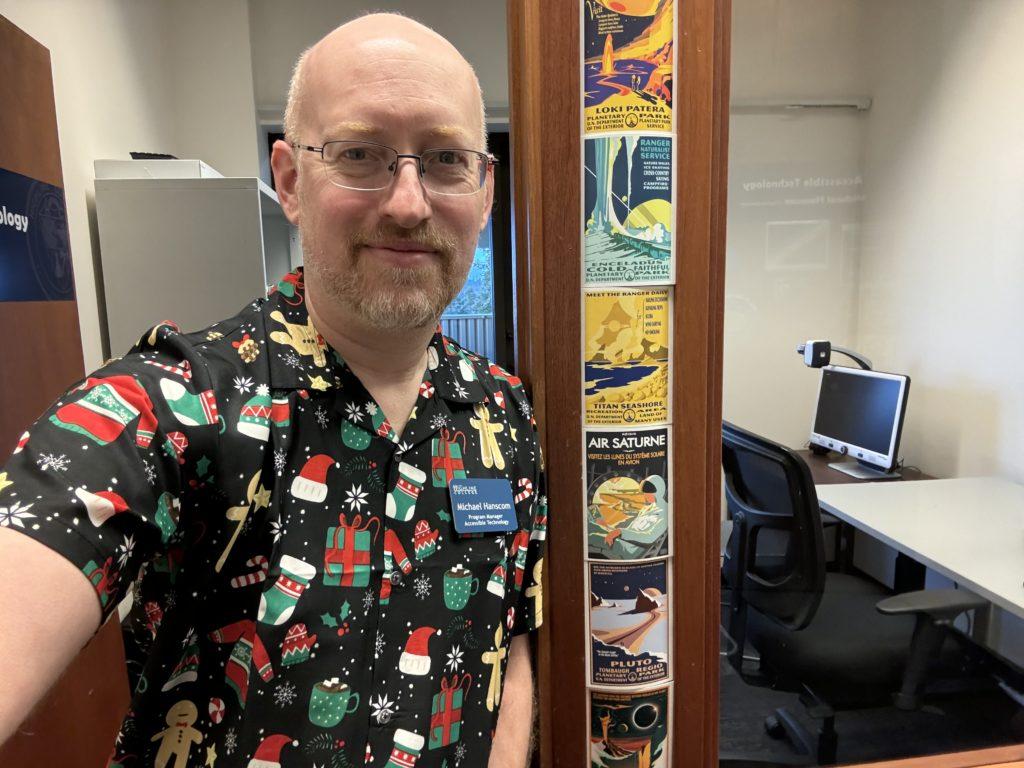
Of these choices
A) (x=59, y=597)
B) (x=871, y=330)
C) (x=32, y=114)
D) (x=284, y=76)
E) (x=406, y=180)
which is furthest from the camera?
(x=284, y=76)

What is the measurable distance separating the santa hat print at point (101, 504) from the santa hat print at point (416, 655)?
346mm

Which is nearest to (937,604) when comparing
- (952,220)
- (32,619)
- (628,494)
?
(952,220)

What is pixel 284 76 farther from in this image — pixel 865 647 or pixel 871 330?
pixel 865 647

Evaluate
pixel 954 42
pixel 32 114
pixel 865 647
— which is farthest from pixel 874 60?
pixel 32 114

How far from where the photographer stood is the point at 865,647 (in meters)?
1.53

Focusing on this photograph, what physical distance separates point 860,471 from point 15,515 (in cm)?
184

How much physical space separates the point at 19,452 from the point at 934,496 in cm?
189

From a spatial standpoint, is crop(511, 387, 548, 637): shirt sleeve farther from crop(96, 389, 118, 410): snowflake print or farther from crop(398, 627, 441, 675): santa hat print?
crop(96, 389, 118, 410): snowflake print

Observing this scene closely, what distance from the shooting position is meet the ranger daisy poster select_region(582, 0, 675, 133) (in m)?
0.80

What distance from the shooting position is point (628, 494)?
2.99 feet

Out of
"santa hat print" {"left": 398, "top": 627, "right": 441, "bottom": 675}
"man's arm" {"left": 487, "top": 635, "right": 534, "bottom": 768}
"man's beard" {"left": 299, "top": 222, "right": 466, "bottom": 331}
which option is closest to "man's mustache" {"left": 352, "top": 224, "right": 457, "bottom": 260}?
"man's beard" {"left": 299, "top": 222, "right": 466, "bottom": 331}

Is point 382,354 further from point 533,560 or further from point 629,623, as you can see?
point 629,623

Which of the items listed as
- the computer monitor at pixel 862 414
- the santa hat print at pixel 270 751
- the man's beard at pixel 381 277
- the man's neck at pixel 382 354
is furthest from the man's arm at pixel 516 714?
the computer monitor at pixel 862 414

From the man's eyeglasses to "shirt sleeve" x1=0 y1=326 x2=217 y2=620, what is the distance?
25 cm
